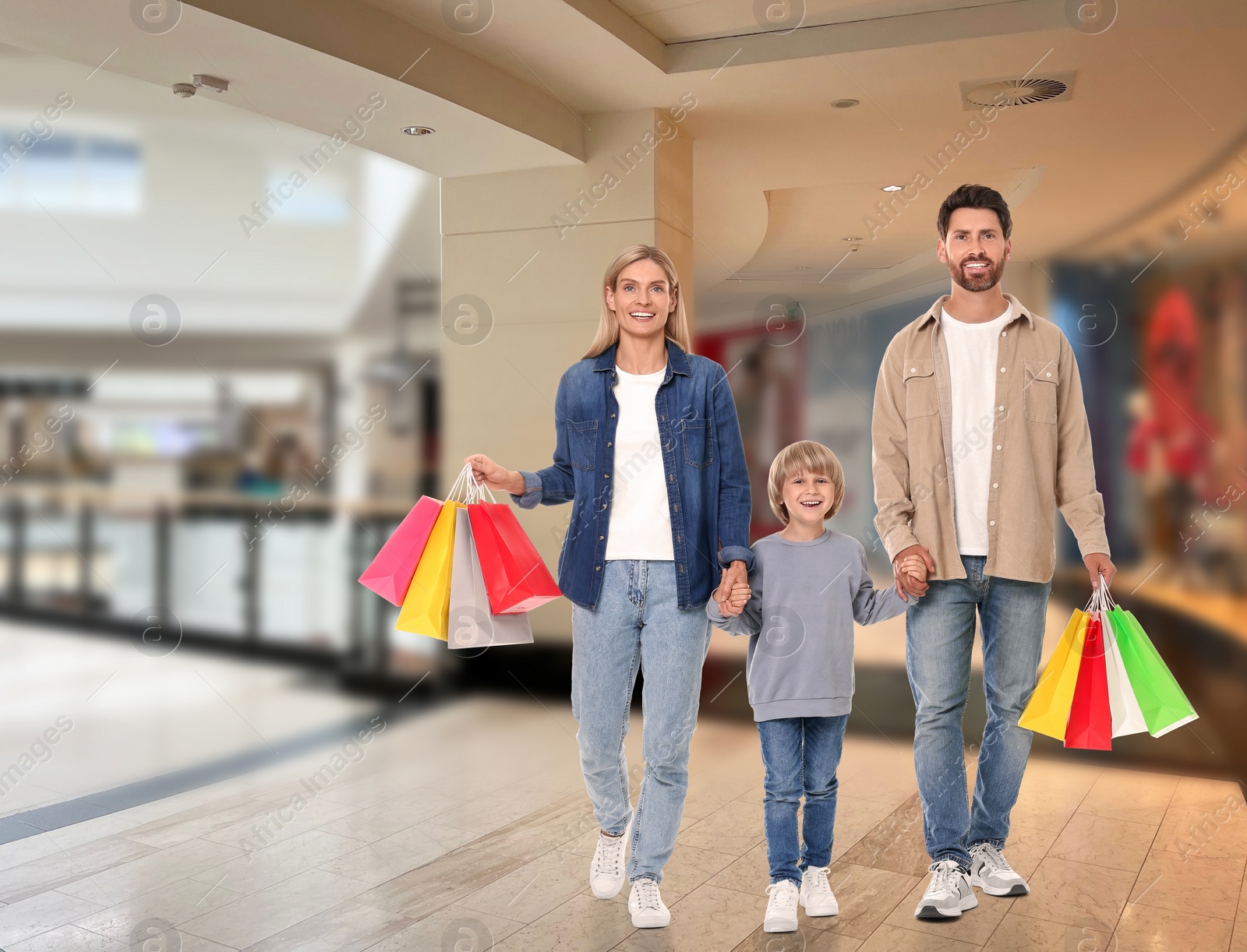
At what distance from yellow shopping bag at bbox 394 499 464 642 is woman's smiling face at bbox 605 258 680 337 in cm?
61

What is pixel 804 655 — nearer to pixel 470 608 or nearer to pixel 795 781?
pixel 795 781

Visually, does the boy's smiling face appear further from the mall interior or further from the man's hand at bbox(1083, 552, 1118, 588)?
the mall interior

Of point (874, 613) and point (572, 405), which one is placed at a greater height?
point (572, 405)

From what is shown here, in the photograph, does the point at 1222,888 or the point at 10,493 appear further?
the point at 10,493

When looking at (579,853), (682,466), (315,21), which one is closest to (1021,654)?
(682,466)

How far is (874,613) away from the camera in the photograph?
90.4 inches

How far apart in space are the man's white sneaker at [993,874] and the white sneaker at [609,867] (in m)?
0.84

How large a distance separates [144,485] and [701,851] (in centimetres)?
413

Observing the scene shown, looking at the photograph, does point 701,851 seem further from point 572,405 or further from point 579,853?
point 572,405

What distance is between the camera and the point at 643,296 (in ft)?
7.34

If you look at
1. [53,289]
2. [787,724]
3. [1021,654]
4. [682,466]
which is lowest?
[787,724]

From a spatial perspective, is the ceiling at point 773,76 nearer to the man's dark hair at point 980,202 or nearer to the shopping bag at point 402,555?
the shopping bag at point 402,555

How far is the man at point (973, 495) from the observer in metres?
2.19

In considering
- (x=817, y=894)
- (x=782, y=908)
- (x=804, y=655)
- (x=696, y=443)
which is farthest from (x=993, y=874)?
(x=696, y=443)
